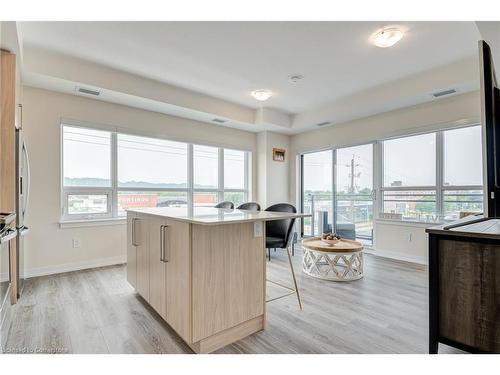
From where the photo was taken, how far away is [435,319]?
1.57m

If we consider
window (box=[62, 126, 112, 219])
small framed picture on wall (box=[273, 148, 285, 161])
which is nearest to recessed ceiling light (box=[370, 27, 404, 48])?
small framed picture on wall (box=[273, 148, 285, 161])

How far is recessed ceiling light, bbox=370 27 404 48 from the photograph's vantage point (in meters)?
2.45

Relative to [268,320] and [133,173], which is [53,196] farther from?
[268,320]

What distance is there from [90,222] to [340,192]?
4317 mm

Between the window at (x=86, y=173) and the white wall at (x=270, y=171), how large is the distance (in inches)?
114

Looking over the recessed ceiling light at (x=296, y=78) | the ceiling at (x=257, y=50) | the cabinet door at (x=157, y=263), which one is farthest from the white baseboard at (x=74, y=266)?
the recessed ceiling light at (x=296, y=78)

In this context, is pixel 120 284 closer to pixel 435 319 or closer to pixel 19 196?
pixel 19 196

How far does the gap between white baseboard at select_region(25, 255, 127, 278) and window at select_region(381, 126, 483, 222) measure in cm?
442

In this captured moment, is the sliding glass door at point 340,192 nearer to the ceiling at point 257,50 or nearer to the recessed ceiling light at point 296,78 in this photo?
the ceiling at point 257,50

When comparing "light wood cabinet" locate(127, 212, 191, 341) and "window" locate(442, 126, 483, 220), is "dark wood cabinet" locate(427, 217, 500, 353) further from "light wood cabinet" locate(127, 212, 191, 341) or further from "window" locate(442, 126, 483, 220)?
"window" locate(442, 126, 483, 220)

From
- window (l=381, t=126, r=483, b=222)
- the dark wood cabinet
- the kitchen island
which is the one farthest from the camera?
window (l=381, t=126, r=483, b=222)

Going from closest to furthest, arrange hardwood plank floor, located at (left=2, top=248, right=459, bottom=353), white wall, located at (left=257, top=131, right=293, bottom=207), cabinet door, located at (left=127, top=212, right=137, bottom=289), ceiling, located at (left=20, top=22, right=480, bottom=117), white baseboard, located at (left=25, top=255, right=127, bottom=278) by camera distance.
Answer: hardwood plank floor, located at (left=2, top=248, right=459, bottom=353)
ceiling, located at (left=20, top=22, right=480, bottom=117)
cabinet door, located at (left=127, top=212, right=137, bottom=289)
white baseboard, located at (left=25, top=255, right=127, bottom=278)
white wall, located at (left=257, top=131, right=293, bottom=207)
